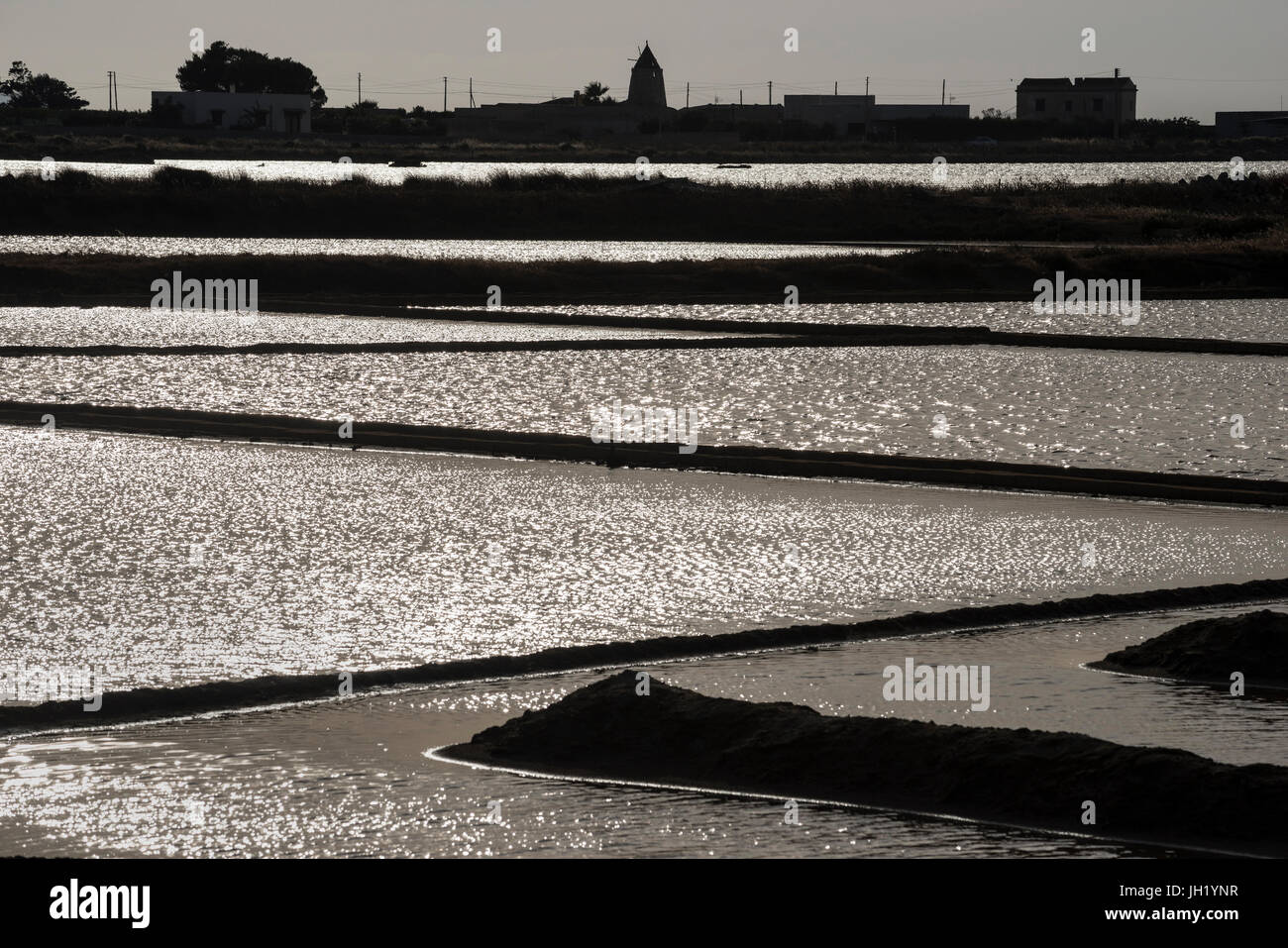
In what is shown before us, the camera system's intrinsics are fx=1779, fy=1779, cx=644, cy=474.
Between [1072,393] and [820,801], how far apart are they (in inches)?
354

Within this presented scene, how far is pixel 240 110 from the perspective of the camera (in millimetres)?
84688


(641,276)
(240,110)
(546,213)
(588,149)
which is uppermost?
(240,110)

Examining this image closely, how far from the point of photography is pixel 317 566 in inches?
287

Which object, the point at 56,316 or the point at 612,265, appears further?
the point at 612,265

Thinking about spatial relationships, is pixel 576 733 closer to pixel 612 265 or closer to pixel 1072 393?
pixel 1072 393

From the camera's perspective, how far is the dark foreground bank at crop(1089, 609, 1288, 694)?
5.84 meters

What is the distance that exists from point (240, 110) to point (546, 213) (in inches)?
2181

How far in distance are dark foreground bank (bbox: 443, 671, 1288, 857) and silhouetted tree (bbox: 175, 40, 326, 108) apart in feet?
303
